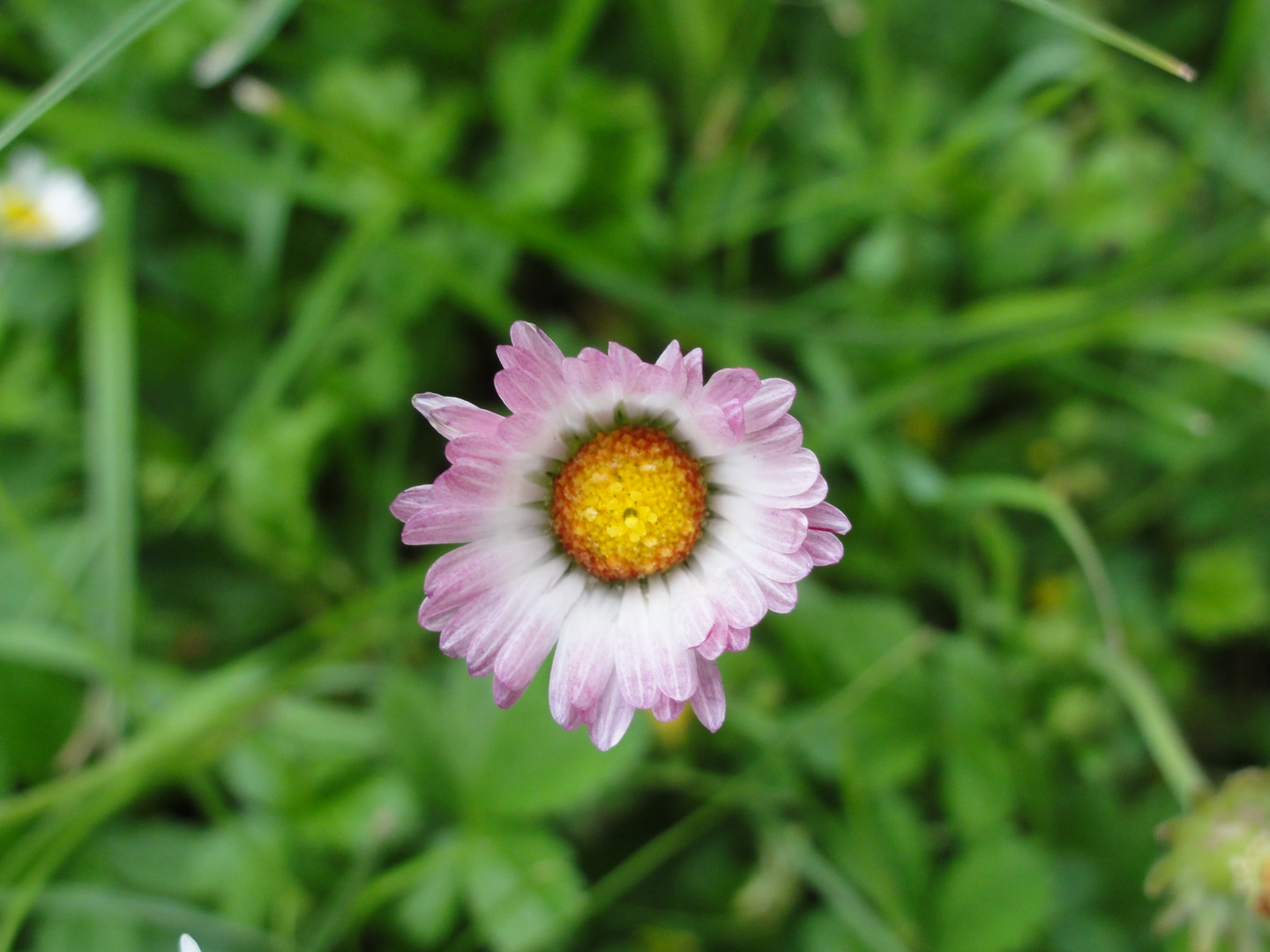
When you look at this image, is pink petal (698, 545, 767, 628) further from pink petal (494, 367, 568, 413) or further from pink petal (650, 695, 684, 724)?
pink petal (494, 367, 568, 413)

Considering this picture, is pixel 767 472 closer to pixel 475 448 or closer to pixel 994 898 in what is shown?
pixel 475 448

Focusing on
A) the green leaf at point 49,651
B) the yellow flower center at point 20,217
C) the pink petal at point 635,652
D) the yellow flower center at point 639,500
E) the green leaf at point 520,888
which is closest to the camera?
the pink petal at point 635,652

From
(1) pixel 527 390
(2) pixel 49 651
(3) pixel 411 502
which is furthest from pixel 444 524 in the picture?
(2) pixel 49 651

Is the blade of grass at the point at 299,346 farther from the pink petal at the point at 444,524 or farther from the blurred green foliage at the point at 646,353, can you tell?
the pink petal at the point at 444,524

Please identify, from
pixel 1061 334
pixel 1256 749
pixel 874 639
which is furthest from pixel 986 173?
pixel 1256 749

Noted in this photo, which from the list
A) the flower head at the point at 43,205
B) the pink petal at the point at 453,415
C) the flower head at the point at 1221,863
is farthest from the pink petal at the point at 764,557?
the flower head at the point at 43,205

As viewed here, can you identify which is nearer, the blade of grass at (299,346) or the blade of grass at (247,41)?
the blade of grass at (247,41)

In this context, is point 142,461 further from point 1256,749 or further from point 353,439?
point 1256,749
